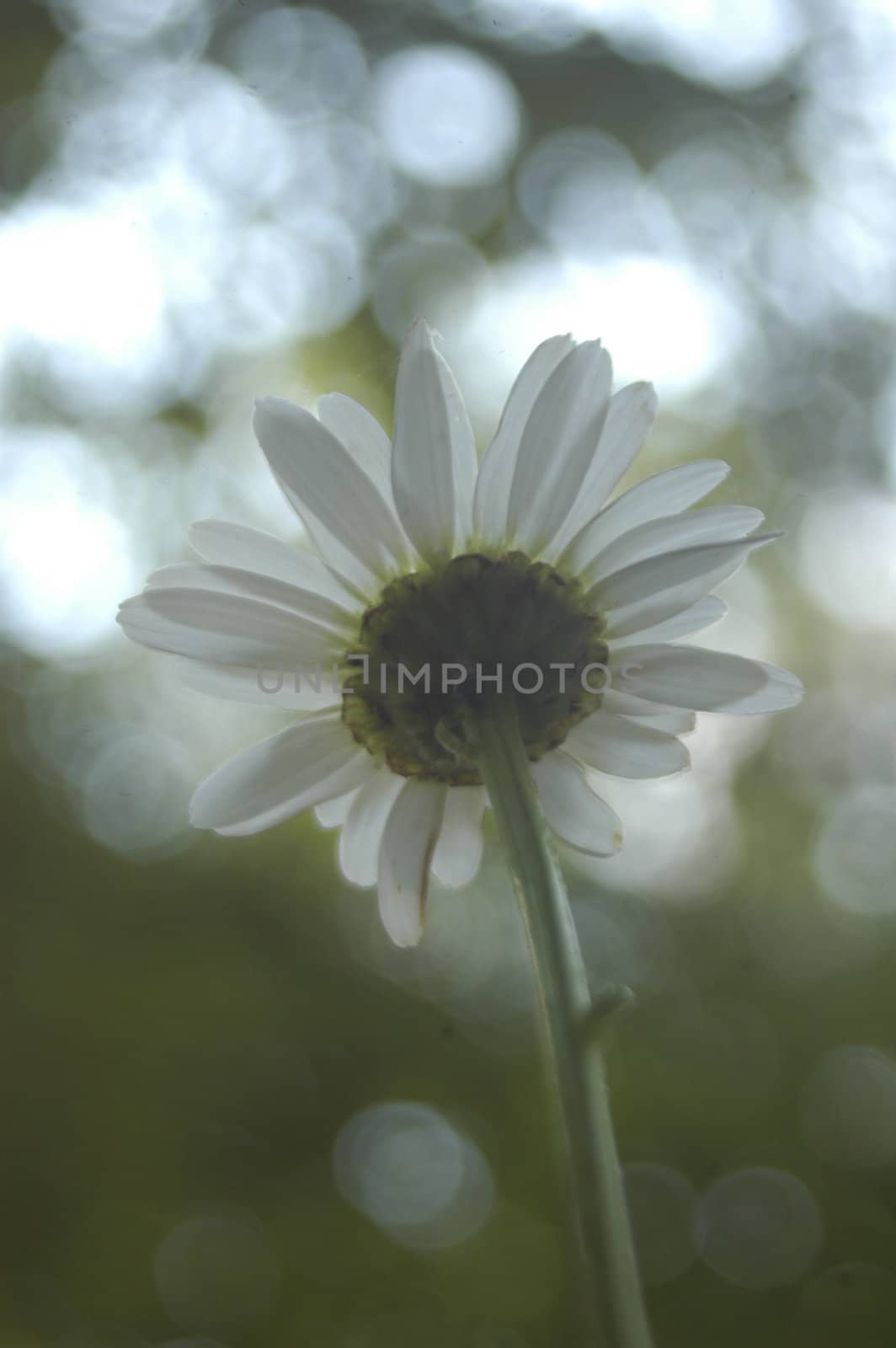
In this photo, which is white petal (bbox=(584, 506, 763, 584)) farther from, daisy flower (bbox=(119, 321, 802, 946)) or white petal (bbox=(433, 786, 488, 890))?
white petal (bbox=(433, 786, 488, 890))

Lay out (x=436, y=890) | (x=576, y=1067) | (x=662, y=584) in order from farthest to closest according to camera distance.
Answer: (x=436, y=890), (x=662, y=584), (x=576, y=1067)

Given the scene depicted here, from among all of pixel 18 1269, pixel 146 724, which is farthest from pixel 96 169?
pixel 18 1269

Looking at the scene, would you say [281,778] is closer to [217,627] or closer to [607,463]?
[217,627]

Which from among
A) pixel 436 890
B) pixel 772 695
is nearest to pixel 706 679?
pixel 772 695

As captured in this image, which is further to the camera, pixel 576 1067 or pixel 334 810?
pixel 334 810

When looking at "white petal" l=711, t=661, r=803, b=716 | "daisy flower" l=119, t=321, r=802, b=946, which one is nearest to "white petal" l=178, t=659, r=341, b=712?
"daisy flower" l=119, t=321, r=802, b=946

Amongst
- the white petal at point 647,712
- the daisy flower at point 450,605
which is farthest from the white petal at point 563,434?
the white petal at point 647,712

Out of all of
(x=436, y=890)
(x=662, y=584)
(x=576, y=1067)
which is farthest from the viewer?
(x=436, y=890)
